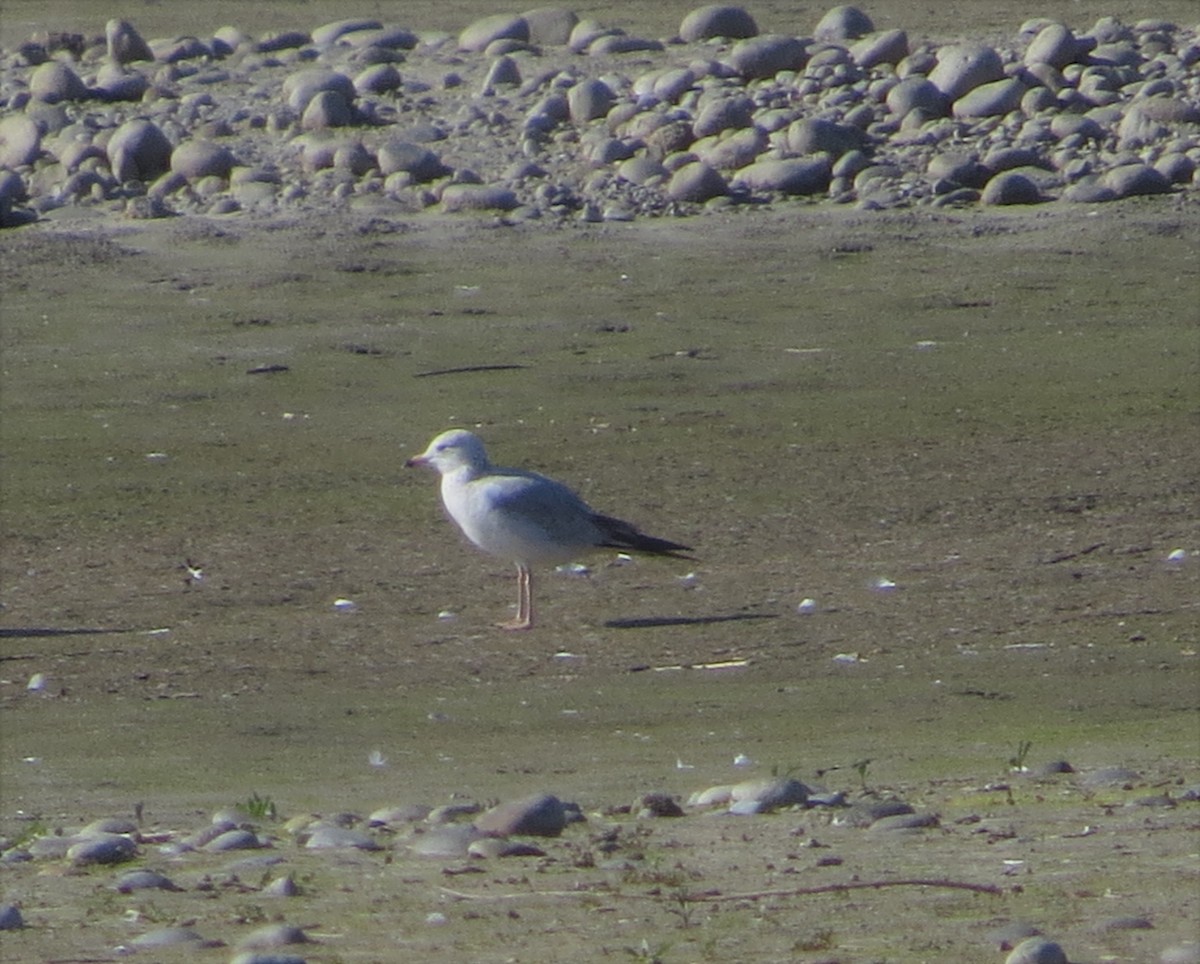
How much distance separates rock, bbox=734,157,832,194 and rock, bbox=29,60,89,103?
560 centimetres

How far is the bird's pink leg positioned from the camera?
7934mm

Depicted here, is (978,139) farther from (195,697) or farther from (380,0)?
(195,697)

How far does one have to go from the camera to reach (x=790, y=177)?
1552 cm

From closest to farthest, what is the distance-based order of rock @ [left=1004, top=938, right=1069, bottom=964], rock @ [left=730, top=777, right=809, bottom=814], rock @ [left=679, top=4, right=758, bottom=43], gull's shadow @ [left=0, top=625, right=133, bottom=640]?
rock @ [left=1004, top=938, right=1069, bottom=964]
rock @ [left=730, top=777, right=809, bottom=814]
gull's shadow @ [left=0, top=625, right=133, bottom=640]
rock @ [left=679, top=4, right=758, bottom=43]

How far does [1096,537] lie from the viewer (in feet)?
29.3

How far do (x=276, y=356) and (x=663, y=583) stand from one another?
4367 mm

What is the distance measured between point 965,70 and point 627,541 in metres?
10.0

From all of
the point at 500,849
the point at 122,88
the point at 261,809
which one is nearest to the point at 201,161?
the point at 122,88

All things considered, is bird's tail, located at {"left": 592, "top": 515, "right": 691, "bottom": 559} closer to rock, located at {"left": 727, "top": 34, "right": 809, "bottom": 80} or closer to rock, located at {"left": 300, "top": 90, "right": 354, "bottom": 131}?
rock, located at {"left": 300, "top": 90, "right": 354, "bottom": 131}

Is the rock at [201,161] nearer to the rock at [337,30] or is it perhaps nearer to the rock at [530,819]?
the rock at [337,30]

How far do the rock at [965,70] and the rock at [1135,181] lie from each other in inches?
74.7

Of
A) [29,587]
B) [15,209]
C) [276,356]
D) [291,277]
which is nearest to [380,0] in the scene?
[15,209]

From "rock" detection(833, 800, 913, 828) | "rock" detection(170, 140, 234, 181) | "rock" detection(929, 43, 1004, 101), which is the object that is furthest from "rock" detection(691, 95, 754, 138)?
"rock" detection(833, 800, 913, 828)

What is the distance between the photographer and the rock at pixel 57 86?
18.2 m
